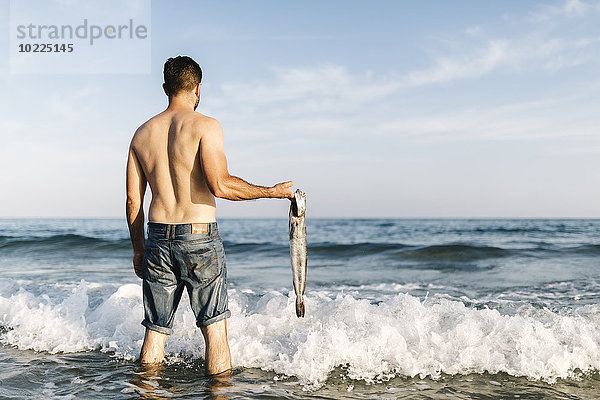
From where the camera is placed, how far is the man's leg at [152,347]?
13.0 feet

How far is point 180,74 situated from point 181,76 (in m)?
0.02

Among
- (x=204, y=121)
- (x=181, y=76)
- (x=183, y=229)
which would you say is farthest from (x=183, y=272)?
(x=181, y=76)

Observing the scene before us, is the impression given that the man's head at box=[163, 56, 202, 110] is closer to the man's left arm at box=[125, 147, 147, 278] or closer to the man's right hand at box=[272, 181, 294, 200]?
the man's left arm at box=[125, 147, 147, 278]

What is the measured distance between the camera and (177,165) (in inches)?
144

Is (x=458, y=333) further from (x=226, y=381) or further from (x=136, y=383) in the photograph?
(x=136, y=383)

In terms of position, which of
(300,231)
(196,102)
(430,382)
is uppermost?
(196,102)

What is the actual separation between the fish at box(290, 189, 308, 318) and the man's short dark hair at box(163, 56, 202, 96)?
1.17 m

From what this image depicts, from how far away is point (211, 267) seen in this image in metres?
3.74

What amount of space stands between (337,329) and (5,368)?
3045mm

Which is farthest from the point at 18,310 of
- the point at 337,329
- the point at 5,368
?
the point at 337,329

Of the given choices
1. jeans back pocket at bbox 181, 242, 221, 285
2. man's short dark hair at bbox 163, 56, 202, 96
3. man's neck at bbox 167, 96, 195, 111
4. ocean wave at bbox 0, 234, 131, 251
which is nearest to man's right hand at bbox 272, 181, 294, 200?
jeans back pocket at bbox 181, 242, 221, 285

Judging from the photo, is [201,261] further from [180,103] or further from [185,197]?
[180,103]

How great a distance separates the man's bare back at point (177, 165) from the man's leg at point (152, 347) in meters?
0.95

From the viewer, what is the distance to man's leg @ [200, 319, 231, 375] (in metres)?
3.80
